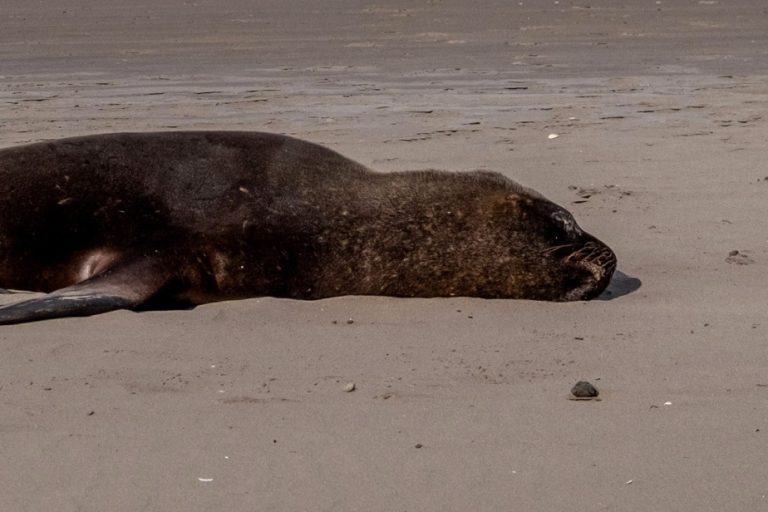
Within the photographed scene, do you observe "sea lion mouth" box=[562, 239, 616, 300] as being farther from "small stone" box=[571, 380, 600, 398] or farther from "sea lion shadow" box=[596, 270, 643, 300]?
"small stone" box=[571, 380, 600, 398]

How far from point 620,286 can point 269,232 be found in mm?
1591

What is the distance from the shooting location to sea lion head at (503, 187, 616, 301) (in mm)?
6254

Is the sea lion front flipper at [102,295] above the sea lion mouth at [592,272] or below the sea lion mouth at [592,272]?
above

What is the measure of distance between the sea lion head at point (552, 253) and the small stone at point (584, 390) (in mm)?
1557

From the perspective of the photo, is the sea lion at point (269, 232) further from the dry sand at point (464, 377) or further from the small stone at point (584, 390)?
the small stone at point (584, 390)

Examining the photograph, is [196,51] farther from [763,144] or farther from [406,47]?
[763,144]

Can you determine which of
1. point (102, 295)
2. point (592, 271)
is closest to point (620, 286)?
point (592, 271)

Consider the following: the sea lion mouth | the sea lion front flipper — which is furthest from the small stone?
the sea lion front flipper

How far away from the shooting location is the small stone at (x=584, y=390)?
184 inches

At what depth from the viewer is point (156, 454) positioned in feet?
13.5

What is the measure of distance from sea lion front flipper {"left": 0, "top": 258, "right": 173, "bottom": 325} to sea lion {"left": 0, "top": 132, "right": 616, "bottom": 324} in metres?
0.01

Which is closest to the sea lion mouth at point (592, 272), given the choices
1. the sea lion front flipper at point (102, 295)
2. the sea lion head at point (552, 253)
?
the sea lion head at point (552, 253)

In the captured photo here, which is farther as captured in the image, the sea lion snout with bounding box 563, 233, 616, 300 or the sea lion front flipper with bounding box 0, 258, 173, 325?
the sea lion snout with bounding box 563, 233, 616, 300

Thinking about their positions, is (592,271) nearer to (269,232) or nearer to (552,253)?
(552,253)
